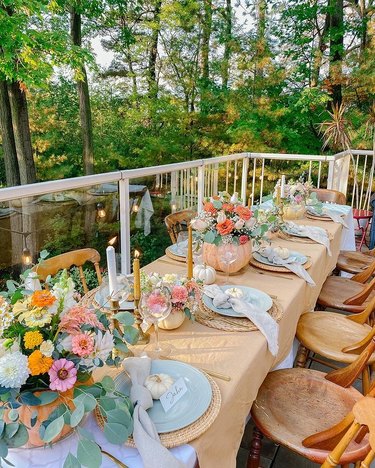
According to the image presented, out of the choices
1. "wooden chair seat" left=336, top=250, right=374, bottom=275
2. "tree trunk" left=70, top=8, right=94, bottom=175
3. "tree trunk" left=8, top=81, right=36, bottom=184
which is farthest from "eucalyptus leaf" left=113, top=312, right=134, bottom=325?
"tree trunk" left=70, top=8, right=94, bottom=175

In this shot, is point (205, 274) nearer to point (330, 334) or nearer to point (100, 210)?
point (330, 334)

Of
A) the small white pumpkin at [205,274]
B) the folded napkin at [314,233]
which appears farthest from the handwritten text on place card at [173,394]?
the folded napkin at [314,233]

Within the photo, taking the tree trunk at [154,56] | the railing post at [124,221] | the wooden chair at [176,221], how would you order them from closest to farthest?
the wooden chair at [176,221] < the railing post at [124,221] < the tree trunk at [154,56]

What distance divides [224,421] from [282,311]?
1.87 ft

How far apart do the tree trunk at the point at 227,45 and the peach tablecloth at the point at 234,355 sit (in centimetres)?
670

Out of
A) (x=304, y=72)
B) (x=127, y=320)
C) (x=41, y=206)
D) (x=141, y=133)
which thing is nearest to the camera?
(x=127, y=320)

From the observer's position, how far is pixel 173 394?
0.95m

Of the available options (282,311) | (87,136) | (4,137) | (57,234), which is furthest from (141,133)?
(282,311)

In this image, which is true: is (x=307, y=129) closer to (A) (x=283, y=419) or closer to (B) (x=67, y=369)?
(A) (x=283, y=419)

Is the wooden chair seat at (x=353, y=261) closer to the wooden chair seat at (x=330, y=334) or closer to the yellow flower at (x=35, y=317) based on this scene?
the wooden chair seat at (x=330, y=334)

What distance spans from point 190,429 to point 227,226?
0.91 metres

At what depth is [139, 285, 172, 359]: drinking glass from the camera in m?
1.14

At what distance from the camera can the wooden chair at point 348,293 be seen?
7.47ft

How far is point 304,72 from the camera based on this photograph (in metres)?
7.46
